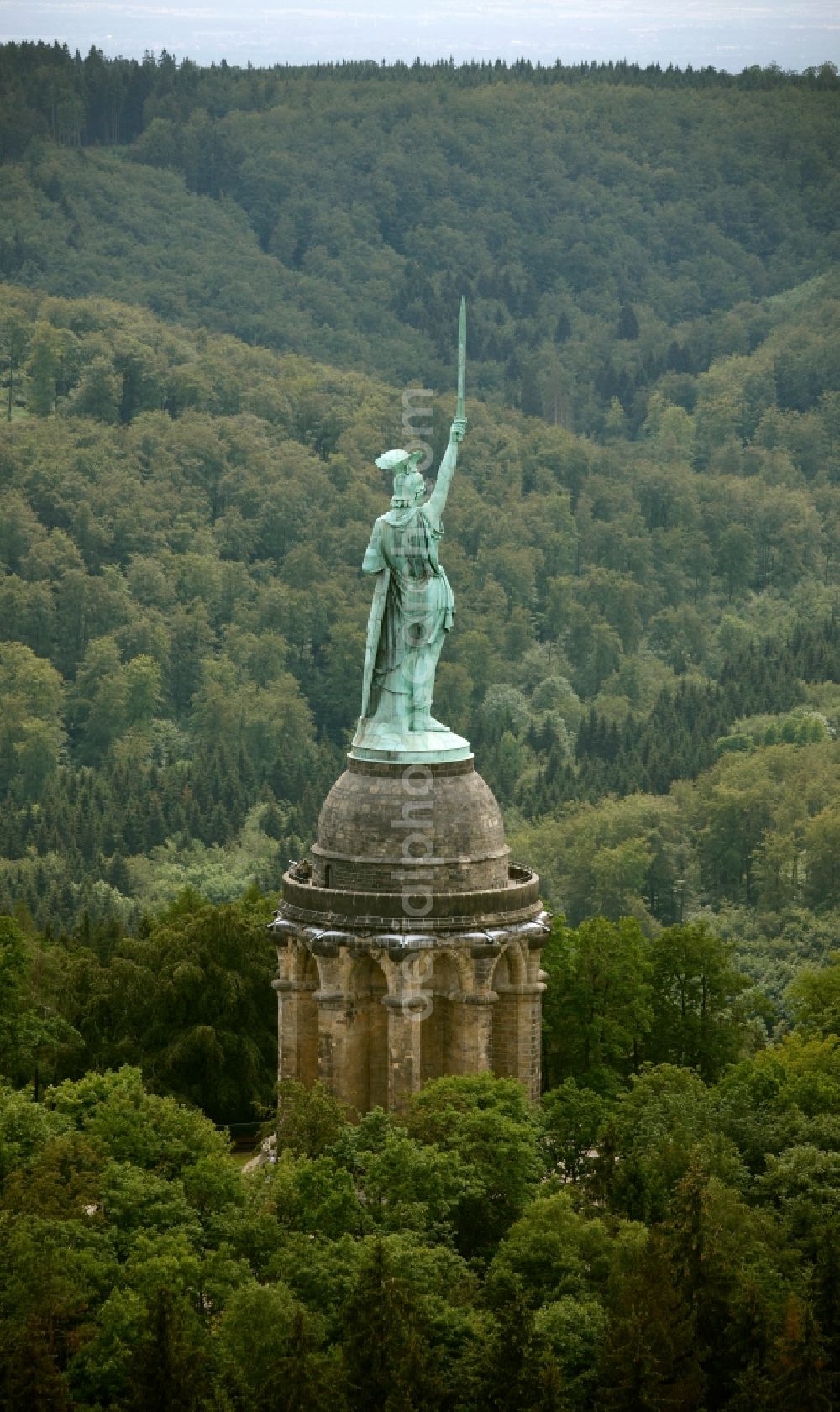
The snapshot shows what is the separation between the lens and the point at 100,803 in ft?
584

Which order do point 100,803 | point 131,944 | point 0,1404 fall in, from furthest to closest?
point 100,803, point 131,944, point 0,1404

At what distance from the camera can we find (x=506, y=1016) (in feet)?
249

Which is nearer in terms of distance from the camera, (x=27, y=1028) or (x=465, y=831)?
(x=465, y=831)

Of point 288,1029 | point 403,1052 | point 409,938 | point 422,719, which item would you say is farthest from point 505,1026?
point 422,719

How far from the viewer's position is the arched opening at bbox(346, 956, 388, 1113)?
74.8m

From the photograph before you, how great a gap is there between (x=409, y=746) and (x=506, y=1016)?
539 centimetres

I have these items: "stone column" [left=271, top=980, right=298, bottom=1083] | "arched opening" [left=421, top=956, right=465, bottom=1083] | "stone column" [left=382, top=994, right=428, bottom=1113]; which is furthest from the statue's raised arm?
"stone column" [left=382, top=994, right=428, bottom=1113]

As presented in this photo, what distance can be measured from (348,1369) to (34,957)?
90.8 ft

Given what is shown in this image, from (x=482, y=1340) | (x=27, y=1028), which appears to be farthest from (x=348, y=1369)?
(x=27, y=1028)

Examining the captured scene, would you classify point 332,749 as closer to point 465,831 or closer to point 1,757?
point 1,757

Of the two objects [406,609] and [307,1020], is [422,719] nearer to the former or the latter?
[406,609]

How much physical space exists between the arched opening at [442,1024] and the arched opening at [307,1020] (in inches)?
83.2

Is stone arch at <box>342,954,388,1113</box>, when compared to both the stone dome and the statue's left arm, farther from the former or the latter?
the statue's left arm

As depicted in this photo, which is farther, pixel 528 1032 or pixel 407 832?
pixel 528 1032
